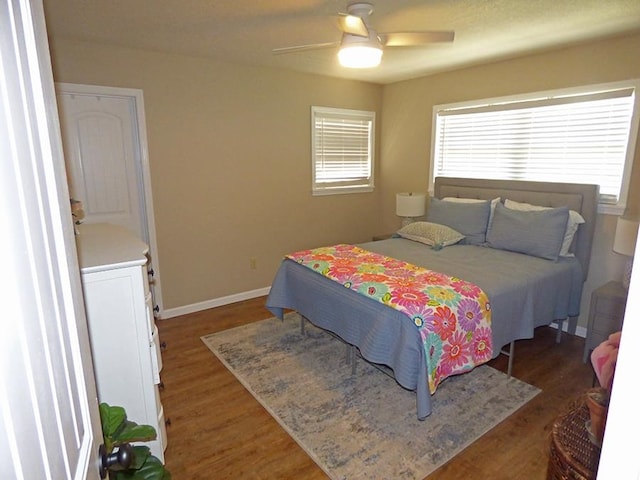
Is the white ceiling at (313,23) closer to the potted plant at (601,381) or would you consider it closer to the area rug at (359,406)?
the potted plant at (601,381)

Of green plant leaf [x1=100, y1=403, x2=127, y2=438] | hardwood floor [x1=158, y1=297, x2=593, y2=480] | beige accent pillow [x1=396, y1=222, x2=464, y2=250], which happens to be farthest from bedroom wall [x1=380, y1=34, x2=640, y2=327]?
green plant leaf [x1=100, y1=403, x2=127, y2=438]

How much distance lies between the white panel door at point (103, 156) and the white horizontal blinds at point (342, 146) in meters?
2.05

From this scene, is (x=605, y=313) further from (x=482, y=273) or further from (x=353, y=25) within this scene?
(x=353, y=25)

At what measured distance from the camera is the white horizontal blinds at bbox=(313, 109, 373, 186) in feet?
15.2

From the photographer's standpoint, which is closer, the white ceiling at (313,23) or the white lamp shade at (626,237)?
the white ceiling at (313,23)

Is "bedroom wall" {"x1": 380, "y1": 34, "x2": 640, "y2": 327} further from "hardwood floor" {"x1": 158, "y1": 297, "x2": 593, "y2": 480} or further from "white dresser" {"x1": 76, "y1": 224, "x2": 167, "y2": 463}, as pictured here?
"white dresser" {"x1": 76, "y1": 224, "x2": 167, "y2": 463}

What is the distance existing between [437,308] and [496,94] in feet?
8.74

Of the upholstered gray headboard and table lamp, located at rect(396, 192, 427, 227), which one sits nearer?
the upholstered gray headboard

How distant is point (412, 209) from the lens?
436 centimetres

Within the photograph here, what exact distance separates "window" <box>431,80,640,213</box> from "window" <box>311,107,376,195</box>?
3.33 ft

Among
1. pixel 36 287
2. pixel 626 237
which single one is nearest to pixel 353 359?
pixel 626 237

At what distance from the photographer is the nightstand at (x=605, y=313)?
2.71 m

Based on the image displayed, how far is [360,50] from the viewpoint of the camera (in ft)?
7.62

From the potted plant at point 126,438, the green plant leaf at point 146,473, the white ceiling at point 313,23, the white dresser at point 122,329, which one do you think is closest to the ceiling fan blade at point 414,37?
the white ceiling at point 313,23
